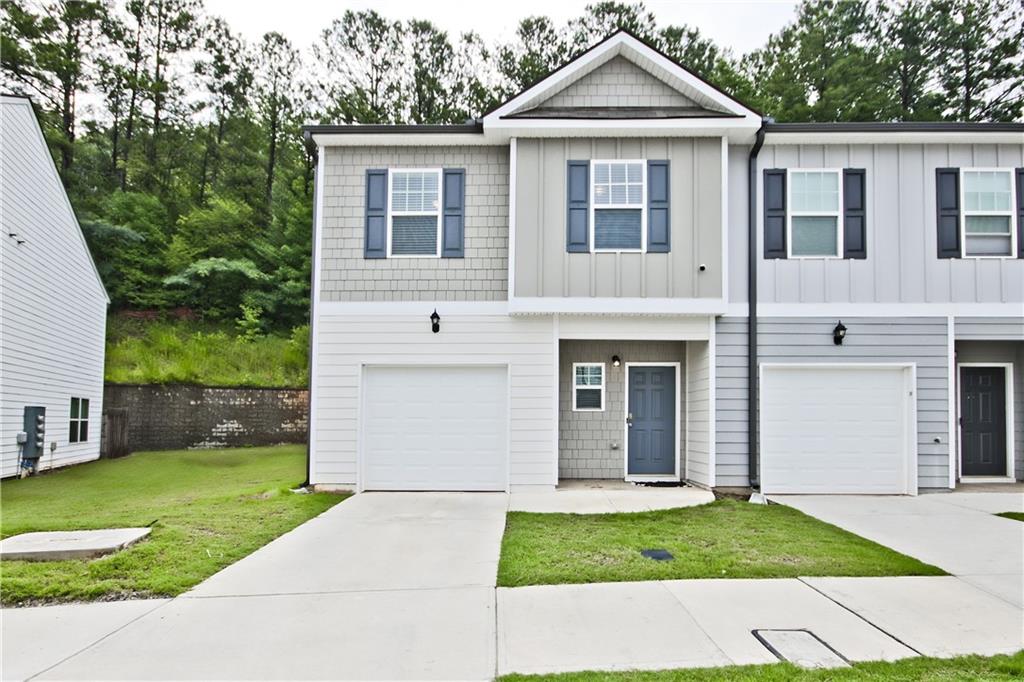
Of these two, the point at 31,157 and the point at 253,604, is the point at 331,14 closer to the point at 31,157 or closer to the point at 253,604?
the point at 31,157

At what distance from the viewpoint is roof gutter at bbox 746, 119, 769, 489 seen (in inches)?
378

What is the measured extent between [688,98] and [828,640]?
793 centimetres

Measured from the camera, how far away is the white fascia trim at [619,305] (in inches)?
372

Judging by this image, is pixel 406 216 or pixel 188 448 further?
pixel 188 448

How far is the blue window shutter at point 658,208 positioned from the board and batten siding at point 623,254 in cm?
8

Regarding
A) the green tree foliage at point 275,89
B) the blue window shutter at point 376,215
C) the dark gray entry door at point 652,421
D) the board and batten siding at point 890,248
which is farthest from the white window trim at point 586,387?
the green tree foliage at point 275,89

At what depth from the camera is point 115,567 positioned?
553 cm

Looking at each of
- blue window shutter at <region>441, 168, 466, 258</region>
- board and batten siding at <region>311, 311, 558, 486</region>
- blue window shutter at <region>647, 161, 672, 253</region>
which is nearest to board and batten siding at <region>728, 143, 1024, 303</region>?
blue window shutter at <region>647, 161, 672, 253</region>

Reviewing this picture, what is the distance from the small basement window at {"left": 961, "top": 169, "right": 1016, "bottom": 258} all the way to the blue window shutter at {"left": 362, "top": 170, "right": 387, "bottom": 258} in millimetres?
8684

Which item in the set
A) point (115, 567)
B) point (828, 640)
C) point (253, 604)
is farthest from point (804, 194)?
point (115, 567)

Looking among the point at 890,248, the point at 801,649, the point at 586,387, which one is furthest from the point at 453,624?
the point at 890,248

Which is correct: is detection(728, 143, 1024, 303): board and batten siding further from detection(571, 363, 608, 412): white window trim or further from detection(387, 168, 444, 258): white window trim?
detection(387, 168, 444, 258): white window trim

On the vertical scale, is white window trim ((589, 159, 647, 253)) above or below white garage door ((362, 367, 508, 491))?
above

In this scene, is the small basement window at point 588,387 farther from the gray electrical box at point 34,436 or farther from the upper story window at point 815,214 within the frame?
the gray electrical box at point 34,436
